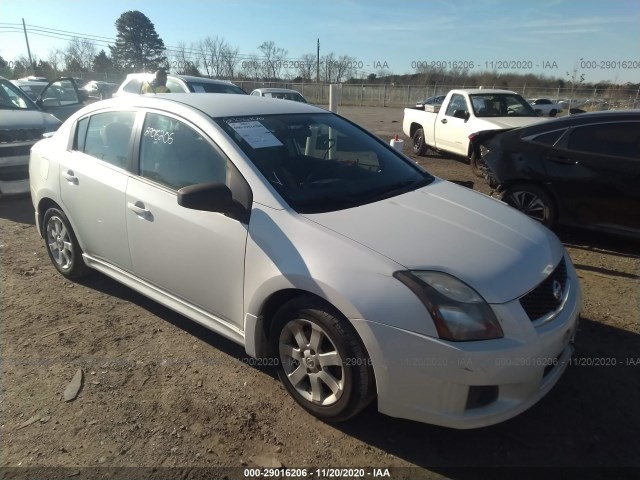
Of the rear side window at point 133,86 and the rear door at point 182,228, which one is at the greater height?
the rear side window at point 133,86

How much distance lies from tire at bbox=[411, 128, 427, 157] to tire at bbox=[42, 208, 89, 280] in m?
9.03

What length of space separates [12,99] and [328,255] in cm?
804

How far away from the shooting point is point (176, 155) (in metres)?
3.00

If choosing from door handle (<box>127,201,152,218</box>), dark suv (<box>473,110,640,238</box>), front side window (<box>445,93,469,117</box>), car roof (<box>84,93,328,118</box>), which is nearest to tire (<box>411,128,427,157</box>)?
front side window (<box>445,93,469,117</box>)

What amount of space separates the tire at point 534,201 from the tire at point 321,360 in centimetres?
372

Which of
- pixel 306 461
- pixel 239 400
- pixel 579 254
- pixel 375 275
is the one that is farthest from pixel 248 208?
pixel 579 254

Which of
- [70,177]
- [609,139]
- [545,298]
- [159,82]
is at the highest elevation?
[159,82]

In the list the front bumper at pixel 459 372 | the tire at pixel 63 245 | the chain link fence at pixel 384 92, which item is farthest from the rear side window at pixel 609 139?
the chain link fence at pixel 384 92

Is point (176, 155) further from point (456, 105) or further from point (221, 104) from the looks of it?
point (456, 105)

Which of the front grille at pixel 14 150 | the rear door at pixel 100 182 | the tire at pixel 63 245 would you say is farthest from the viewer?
the front grille at pixel 14 150

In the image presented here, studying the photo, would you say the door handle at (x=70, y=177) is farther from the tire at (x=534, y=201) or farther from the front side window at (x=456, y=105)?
the front side window at (x=456, y=105)

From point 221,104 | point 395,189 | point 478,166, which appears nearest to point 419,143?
point 478,166

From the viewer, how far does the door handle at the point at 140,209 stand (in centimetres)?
303

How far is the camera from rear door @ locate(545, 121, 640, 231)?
4.71 m
